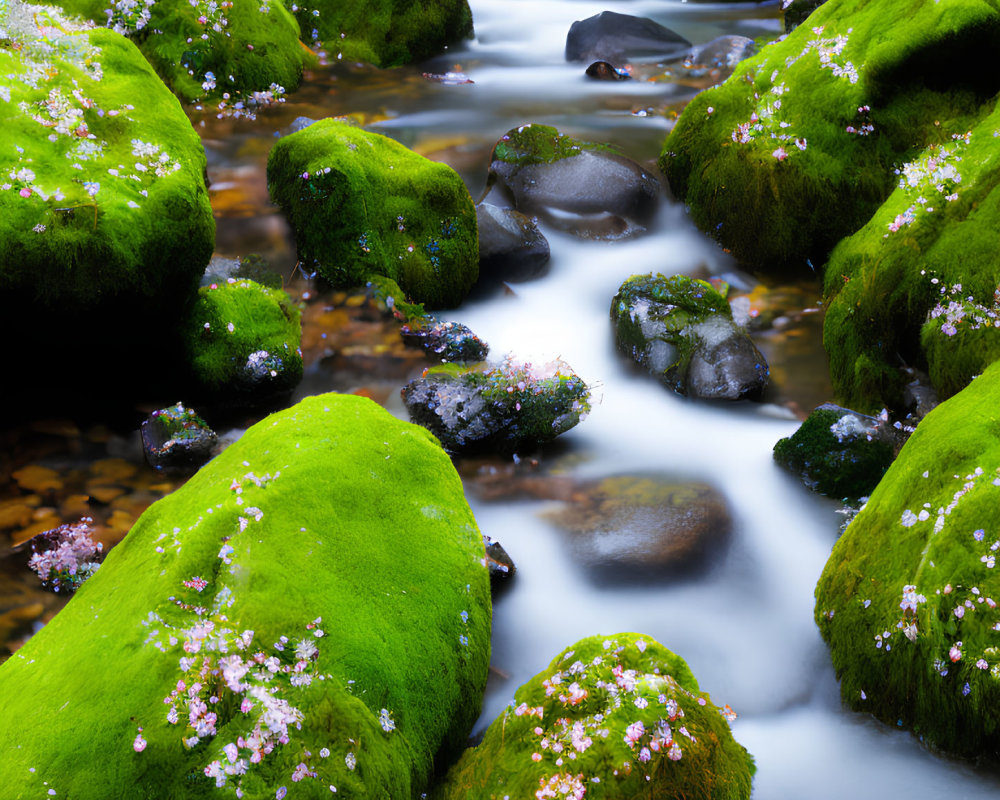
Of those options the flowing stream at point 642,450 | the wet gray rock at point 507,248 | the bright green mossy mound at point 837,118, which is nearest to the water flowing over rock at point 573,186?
the flowing stream at point 642,450

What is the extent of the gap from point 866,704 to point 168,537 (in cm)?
385

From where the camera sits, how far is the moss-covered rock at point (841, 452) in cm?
594

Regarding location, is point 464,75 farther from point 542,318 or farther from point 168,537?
point 168,537

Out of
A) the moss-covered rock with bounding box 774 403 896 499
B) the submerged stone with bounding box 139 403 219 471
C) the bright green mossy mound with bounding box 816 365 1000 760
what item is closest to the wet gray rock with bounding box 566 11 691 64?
the moss-covered rock with bounding box 774 403 896 499

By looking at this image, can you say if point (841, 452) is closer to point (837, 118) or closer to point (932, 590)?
point (932, 590)

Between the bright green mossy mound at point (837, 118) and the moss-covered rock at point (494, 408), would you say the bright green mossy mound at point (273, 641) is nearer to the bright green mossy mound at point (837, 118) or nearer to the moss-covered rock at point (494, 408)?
the moss-covered rock at point (494, 408)

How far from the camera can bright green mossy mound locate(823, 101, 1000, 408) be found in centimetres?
605

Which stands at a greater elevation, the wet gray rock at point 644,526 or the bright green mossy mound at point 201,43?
the bright green mossy mound at point 201,43

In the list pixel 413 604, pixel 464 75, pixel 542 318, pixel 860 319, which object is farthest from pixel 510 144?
pixel 413 604

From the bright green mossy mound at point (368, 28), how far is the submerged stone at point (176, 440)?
8543 mm

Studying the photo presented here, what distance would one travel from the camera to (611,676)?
12.2 feet

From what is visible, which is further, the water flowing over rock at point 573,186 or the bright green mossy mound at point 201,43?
the bright green mossy mound at point 201,43

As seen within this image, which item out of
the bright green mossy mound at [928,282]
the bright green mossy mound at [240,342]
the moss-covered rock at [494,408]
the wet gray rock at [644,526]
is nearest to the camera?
the wet gray rock at [644,526]

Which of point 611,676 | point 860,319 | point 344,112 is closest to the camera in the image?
point 611,676
